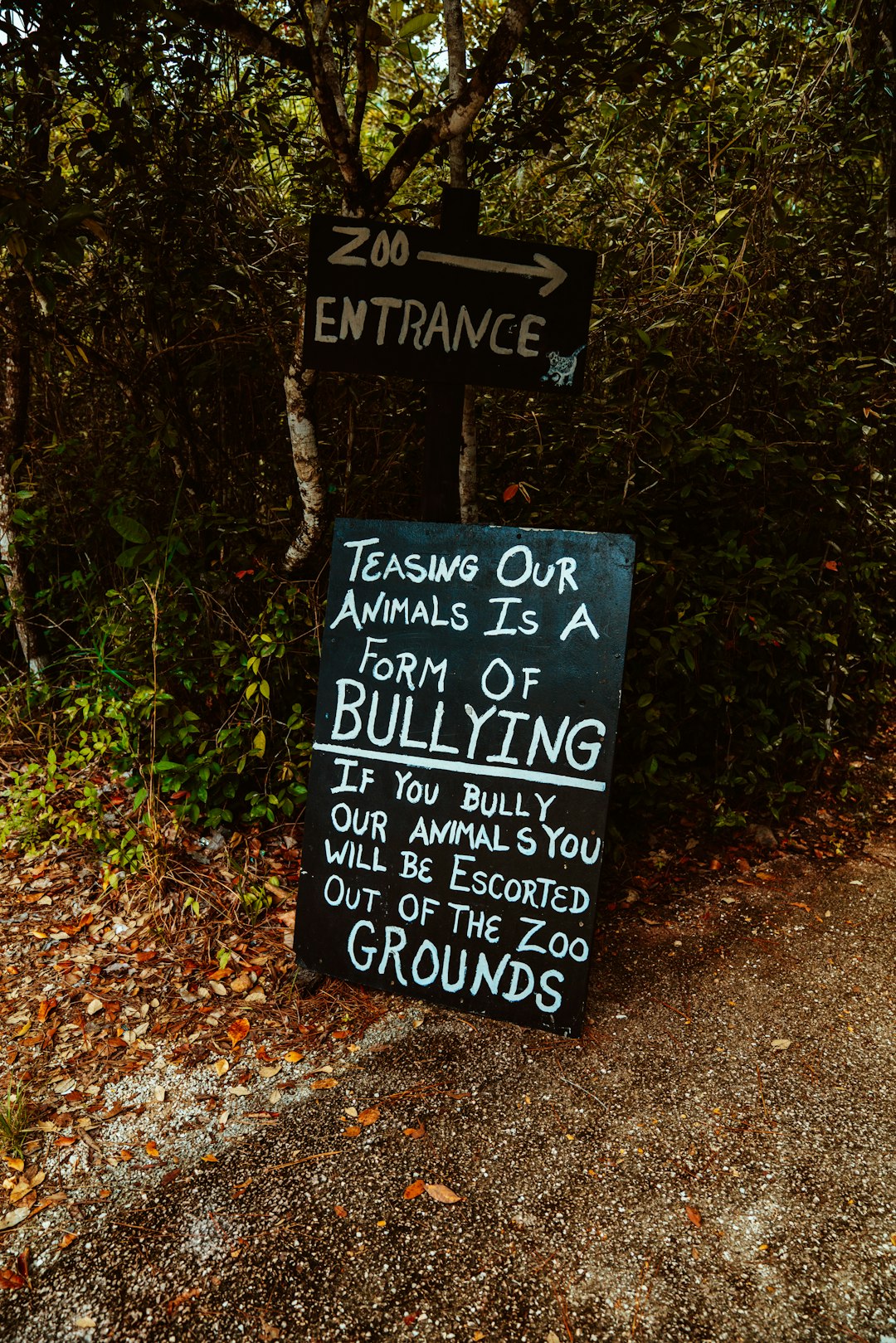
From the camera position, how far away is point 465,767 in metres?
2.54

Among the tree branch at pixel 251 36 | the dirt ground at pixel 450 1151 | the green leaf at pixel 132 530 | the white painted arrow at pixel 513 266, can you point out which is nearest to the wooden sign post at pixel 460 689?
the white painted arrow at pixel 513 266

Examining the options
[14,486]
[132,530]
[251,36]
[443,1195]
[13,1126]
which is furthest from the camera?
[14,486]

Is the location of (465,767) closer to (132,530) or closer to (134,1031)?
(134,1031)

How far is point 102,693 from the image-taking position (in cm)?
350

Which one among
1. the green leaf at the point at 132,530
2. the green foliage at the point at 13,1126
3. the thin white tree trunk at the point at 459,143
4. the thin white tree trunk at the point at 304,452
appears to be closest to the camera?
the green foliage at the point at 13,1126

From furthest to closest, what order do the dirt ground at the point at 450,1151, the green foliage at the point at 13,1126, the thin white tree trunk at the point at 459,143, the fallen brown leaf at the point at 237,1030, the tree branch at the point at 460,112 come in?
the thin white tree trunk at the point at 459,143, the tree branch at the point at 460,112, the fallen brown leaf at the point at 237,1030, the green foliage at the point at 13,1126, the dirt ground at the point at 450,1151

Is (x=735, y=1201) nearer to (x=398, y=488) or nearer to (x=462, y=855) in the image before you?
(x=462, y=855)

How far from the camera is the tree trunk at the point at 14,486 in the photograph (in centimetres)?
384

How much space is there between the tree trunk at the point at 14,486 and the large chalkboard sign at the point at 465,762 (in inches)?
85.5

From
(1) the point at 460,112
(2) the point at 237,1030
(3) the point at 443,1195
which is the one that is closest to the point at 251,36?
(1) the point at 460,112

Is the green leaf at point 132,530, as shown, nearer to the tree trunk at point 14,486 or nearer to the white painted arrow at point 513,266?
the tree trunk at point 14,486

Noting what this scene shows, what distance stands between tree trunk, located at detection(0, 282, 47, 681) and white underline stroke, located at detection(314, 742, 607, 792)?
2.22 meters

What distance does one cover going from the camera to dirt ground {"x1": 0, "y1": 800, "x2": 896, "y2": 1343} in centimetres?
176

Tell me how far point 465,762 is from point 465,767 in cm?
2
